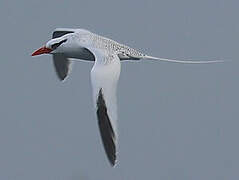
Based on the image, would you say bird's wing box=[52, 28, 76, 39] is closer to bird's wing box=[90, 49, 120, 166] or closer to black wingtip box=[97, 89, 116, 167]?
bird's wing box=[90, 49, 120, 166]

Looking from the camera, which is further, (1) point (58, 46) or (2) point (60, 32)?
(2) point (60, 32)

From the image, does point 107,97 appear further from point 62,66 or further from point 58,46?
point 62,66

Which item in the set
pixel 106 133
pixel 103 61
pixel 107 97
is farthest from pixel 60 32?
pixel 106 133

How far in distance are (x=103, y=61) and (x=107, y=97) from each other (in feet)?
1.40

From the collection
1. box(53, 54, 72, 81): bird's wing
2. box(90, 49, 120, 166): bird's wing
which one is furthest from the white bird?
box(53, 54, 72, 81): bird's wing

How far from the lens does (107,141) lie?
377 centimetres

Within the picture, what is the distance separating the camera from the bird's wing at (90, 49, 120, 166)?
148 inches

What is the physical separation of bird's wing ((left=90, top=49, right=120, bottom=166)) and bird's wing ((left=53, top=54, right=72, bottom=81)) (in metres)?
1.48

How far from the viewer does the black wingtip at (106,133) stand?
12.3 ft

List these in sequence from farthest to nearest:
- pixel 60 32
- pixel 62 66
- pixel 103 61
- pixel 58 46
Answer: pixel 62 66, pixel 60 32, pixel 58 46, pixel 103 61

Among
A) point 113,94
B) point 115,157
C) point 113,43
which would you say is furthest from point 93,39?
point 115,157

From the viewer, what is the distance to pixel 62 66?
5.80 m

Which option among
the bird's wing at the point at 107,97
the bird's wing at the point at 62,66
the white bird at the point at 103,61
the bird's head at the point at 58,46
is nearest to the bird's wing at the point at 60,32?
the white bird at the point at 103,61

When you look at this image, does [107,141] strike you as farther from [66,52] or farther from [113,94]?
[66,52]
